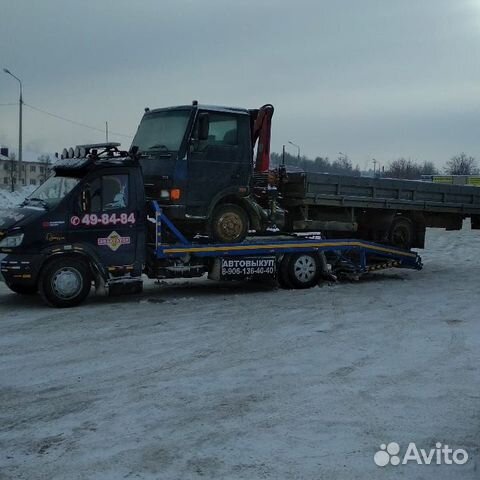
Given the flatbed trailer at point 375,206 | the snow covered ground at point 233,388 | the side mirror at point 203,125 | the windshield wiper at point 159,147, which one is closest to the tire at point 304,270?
the flatbed trailer at point 375,206

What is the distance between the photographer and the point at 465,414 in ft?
17.0

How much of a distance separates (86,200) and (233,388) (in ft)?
17.0

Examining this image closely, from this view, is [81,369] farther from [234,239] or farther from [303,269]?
[303,269]

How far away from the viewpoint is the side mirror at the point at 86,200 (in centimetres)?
998

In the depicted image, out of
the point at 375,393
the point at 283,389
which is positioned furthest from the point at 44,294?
the point at 375,393

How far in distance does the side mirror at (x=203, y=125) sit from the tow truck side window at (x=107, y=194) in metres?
1.45

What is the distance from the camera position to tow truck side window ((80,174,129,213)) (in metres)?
10.1

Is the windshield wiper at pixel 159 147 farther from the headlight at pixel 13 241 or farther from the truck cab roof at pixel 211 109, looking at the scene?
the headlight at pixel 13 241

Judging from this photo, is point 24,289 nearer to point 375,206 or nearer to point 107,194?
point 107,194

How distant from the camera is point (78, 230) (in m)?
9.92

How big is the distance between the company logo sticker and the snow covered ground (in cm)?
95

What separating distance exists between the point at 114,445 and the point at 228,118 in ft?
24.9

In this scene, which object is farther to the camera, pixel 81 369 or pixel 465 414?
pixel 81 369

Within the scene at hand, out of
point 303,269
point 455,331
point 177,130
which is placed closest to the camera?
point 455,331
